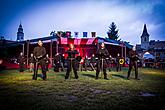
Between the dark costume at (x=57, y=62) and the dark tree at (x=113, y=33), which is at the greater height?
the dark tree at (x=113, y=33)

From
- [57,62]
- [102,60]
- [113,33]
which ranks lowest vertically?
[57,62]

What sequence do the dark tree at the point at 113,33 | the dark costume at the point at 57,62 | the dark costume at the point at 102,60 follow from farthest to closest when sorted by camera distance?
the dark tree at the point at 113,33
the dark costume at the point at 57,62
the dark costume at the point at 102,60

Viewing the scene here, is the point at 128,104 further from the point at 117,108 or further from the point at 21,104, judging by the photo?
the point at 21,104

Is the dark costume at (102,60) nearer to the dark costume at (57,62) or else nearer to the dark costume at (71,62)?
the dark costume at (71,62)

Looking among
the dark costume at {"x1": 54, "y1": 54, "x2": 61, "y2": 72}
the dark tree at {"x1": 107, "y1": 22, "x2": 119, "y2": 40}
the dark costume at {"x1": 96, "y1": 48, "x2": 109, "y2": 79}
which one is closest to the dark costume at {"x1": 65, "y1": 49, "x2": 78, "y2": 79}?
the dark costume at {"x1": 96, "y1": 48, "x2": 109, "y2": 79}

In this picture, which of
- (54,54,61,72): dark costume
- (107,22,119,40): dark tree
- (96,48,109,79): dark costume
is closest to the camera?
(96,48,109,79): dark costume

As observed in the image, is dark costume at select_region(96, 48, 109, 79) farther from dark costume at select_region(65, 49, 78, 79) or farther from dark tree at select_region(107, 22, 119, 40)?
dark tree at select_region(107, 22, 119, 40)

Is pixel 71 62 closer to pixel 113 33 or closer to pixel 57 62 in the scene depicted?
pixel 57 62

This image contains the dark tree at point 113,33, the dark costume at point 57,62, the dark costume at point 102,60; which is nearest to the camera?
the dark costume at point 102,60

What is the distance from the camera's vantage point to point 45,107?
3.99 meters

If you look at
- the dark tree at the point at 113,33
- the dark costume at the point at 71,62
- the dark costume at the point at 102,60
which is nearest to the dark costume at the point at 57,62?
the dark costume at the point at 71,62

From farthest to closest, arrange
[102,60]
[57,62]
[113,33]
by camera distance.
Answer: [113,33]
[57,62]
[102,60]

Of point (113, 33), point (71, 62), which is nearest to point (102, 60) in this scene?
point (71, 62)

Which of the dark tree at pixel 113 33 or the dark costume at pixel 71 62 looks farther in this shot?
the dark tree at pixel 113 33
